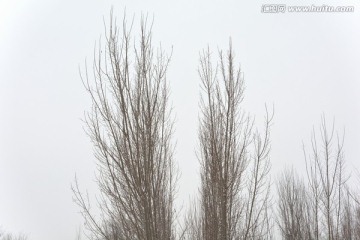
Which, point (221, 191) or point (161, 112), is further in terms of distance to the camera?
point (221, 191)

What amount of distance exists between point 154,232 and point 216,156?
4.82 ft

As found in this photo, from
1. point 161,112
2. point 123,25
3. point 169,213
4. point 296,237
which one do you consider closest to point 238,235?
point 169,213

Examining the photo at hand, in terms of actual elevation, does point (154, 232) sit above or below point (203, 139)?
below

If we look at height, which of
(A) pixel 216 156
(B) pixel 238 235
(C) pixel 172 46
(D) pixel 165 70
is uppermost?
(C) pixel 172 46

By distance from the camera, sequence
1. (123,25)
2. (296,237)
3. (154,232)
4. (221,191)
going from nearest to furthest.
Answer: (154,232)
(123,25)
(221,191)
(296,237)

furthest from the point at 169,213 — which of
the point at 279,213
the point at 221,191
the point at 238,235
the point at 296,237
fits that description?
the point at 279,213

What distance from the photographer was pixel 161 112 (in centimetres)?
402

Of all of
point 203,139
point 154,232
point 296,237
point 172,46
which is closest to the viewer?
point 154,232

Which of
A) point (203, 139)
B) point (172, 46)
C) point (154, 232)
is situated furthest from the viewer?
point (203, 139)

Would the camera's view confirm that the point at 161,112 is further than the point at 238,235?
No

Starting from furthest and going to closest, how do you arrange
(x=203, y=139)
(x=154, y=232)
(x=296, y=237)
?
(x=296, y=237), (x=203, y=139), (x=154, y=232)

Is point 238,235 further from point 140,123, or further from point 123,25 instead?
point 123,25

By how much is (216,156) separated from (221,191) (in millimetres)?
447

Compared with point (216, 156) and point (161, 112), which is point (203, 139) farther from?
point (161, 112)
